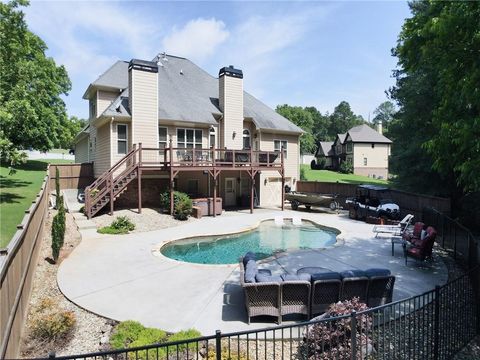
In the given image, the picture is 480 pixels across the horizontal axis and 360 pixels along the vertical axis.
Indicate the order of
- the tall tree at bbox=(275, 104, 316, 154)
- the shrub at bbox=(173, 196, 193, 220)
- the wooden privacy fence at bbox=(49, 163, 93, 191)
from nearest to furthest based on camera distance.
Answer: the shrub at bbox=(173, 196, 193, 220)
the wooden privacy fence at bbox=(49, 163, 93, 191)
the tall tree at bbox=(275, 104, 316, 154)

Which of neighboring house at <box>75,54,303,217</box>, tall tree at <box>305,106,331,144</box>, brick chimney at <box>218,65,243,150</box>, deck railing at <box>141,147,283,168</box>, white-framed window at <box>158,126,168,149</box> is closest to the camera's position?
deck railing at <box>141,147,283,168</box>

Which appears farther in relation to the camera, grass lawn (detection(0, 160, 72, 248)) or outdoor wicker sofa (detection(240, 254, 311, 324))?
grass lawn (detection(0, 160, 72, 248))

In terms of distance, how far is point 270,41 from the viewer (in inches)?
620

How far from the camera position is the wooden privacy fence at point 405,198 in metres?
15.9

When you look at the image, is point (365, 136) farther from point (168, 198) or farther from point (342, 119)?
point (342, 119)

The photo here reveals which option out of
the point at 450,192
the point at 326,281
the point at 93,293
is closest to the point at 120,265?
the point at 93,293

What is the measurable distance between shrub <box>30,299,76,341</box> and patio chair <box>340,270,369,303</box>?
5315 millimetres

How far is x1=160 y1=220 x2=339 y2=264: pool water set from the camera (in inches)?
468

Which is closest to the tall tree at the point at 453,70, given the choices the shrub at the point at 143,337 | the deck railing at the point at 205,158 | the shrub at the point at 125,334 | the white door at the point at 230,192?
the shrub at the point at 143,337

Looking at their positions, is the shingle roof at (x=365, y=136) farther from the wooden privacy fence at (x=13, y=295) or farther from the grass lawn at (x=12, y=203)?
the wooden privacy fence at (x=13, y=295)

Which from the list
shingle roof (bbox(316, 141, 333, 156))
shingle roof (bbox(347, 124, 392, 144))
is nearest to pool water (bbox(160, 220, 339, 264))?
shingle roof (bbox(347, 124, 392, 144))

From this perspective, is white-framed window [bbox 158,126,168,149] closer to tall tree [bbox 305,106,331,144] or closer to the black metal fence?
the black metal fence

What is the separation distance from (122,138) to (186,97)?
234 inches

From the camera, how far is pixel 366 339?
4695 millimetres
